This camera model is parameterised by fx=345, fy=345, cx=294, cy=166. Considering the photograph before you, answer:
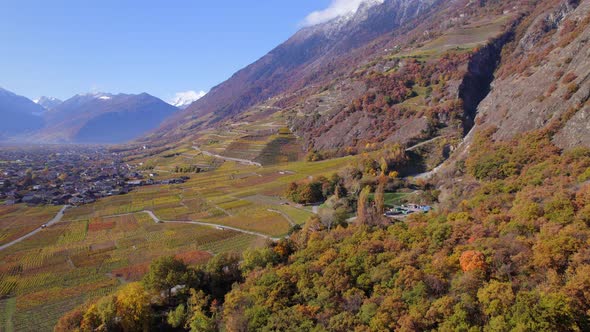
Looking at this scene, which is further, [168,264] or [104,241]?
[104,241]

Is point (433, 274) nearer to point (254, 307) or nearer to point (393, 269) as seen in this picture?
point (393, 269)

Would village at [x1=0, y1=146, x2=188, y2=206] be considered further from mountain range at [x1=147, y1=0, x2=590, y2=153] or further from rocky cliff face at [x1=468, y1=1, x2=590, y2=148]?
rocky cliff face at [x1=468, y1=1, x2=590, y2=148]

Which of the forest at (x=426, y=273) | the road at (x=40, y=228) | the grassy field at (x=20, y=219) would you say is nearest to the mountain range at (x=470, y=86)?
the forest at (x=426, y=273)

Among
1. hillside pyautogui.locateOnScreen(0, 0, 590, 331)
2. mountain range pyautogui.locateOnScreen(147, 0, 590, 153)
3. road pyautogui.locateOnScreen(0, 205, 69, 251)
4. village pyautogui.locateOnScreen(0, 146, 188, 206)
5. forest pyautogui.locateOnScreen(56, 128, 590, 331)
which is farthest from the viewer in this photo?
village pyautogui.locateOnScreen(0, 146, 188, 206)

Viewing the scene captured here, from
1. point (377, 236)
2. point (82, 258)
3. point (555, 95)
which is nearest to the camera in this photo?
point (377, 236)

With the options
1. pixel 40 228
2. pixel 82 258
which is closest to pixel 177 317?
pixel 82 258

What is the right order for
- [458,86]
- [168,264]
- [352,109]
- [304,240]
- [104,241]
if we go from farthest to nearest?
1. [352,109]
2. [458,86]
3. [104,241]
4. [304,240]
5. [168,264]

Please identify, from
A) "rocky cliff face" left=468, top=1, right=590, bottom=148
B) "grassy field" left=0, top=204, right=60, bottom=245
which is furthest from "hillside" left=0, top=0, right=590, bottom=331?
"grassy field" left=0, top=204, right=60, bottom=245

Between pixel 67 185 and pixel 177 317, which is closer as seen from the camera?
pixel 177 317

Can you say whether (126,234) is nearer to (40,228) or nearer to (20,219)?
(40,228)

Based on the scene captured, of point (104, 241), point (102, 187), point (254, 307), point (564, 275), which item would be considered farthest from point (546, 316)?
point (102, 187)

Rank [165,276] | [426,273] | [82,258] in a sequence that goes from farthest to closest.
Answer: [82,258] < [165,276] < [426,273]
